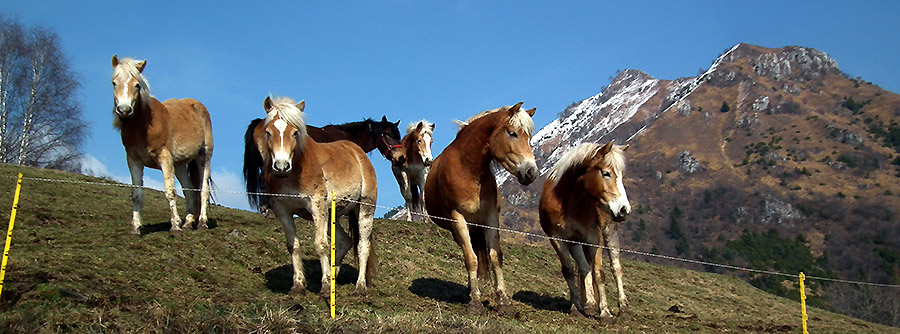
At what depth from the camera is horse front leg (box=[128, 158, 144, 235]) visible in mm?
9641

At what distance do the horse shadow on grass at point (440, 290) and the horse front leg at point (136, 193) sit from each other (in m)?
4.25

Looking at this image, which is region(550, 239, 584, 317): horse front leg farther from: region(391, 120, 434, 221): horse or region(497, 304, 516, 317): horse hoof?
region(391, 120, 434, 221): horse

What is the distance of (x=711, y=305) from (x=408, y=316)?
9.82 m

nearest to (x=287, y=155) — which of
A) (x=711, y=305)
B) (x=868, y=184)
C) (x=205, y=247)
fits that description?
(x=205, y=247)

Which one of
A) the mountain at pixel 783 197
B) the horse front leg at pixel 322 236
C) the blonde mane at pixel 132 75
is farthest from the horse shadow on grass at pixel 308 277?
the mountain at pixel 783 197

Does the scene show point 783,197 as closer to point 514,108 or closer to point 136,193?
point 514,108

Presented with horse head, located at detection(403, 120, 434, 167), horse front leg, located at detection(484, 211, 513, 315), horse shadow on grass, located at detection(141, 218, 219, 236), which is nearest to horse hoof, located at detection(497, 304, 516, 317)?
horse front leg, located at detection(484, 211, 513, 315)

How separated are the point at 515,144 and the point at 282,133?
2.87 meters

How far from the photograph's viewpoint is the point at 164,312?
5.39m

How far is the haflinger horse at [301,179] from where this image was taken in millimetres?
7645

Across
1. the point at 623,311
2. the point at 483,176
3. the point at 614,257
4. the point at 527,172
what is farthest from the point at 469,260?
the point at 623,311

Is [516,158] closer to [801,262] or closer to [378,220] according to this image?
[378,220]

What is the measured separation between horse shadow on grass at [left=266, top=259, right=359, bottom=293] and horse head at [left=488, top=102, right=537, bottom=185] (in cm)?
302

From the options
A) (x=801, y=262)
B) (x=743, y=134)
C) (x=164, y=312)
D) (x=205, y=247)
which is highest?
(x=743, y=134)
